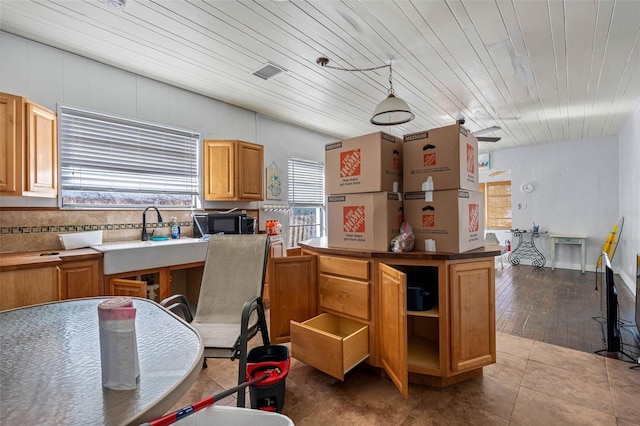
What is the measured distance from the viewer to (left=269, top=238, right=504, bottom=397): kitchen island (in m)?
1.93

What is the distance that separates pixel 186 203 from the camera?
150 inches

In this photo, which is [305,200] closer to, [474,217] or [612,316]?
[474,217]

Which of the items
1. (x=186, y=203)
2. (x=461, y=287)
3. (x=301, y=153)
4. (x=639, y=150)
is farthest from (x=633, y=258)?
(x=186, y=203)

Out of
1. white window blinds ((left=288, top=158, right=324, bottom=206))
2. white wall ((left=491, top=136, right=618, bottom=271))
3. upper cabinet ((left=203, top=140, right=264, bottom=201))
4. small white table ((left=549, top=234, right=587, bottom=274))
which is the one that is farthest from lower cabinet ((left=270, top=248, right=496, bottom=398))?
white wall ((left=491, top=136, right=618, bottom=271))

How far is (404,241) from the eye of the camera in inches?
82.7

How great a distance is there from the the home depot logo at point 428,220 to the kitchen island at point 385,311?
0.69 feet

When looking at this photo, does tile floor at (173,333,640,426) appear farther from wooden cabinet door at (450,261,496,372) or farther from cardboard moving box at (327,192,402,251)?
cardboard moving box at (327,192,402,251)

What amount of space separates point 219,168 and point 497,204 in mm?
6581

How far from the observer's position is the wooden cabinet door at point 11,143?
2.27 m

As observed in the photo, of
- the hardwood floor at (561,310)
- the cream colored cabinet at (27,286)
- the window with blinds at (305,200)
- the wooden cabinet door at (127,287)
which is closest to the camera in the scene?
the cream colored cabinet at (27,286)

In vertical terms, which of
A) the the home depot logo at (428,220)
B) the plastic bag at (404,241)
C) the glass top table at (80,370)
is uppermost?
the the home depot logo at (428,220)

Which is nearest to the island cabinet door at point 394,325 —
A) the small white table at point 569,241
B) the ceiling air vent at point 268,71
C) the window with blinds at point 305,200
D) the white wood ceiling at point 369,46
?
the white wood ceiling at point 369,46

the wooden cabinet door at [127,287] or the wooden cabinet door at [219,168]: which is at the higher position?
the wooden cabinet door at [219,168]

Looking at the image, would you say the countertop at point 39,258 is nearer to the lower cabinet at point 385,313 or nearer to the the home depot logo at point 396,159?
the lower cabinet at point 385,313
